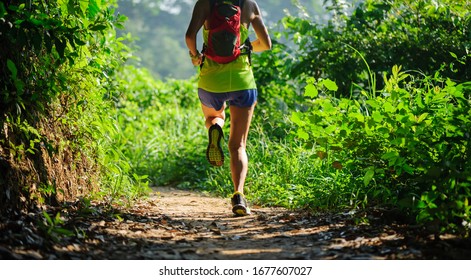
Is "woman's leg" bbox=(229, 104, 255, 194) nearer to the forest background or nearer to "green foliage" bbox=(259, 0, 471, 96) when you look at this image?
the forest background

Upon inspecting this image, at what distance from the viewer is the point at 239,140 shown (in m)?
4.71

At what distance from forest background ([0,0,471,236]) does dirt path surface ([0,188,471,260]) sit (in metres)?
0.18

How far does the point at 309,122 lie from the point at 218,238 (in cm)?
124

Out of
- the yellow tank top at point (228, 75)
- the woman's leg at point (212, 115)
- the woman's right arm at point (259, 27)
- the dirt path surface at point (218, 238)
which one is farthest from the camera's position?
the woman's leg at point (212, 115)

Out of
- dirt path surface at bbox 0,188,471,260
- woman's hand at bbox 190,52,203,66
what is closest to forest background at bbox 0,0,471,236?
dirt path surface at bbox 0,188,471,260

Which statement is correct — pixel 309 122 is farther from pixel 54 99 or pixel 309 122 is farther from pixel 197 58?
pixel 54 99

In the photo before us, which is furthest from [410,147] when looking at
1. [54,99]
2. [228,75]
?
[54,99]

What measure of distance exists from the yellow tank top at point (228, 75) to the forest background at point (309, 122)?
0.50m

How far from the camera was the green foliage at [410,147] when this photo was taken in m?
3.24

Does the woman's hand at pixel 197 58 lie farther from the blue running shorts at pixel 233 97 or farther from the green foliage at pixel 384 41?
the green foliage at pixel 384 41

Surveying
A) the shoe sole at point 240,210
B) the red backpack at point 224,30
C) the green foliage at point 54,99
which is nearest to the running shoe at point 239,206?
the shoe sole at point 240,210

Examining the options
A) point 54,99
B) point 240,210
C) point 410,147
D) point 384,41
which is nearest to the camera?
point 410,147
